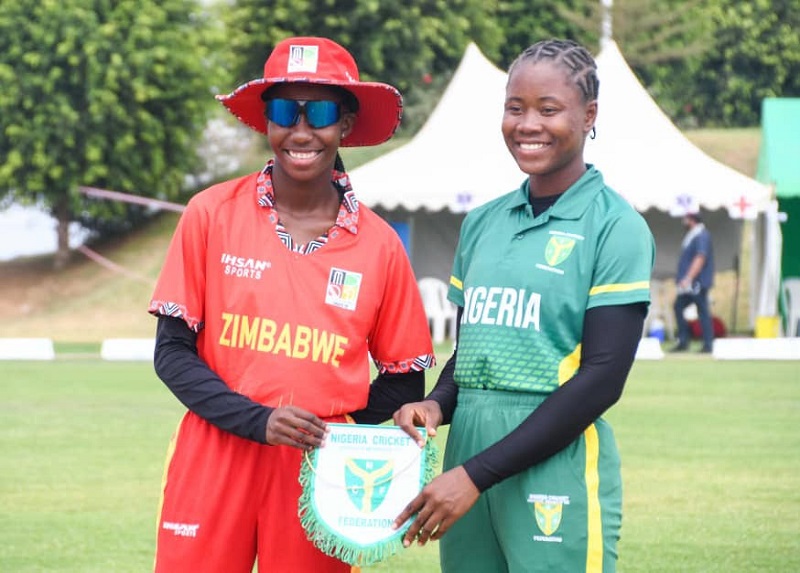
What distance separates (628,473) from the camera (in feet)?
34.5

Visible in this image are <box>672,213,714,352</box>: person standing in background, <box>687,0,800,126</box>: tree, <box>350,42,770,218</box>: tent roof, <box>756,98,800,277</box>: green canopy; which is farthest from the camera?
<box>687,0,800,126</box>: tree

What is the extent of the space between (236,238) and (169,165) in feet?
96.8

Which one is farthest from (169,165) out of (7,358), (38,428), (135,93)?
(38,428)

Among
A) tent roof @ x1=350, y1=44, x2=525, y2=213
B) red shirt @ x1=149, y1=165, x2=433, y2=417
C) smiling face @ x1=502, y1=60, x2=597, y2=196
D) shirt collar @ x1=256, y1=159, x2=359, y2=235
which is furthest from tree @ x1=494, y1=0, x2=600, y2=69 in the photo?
smiling face @ x1=502, y1=60, x2=597, y2=196

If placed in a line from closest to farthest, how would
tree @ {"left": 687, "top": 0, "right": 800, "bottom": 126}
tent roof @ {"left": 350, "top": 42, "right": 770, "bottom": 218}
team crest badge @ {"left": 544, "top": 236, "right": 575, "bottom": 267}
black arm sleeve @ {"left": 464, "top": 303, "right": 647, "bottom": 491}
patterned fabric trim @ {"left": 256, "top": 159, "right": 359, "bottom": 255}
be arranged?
black arm sleeve @ {"left": 464, "top": 303, "right": 647, "bottom": 491}, team crest badge @ {"left": 544, "top": 236, "right": 575, "bottom": 267}, patterned fabric trim @ {"left": 256, "top": 159, "right": 359, "bottom": 255}, tent roof @ {"left": 350, "top": 42, "right": 770, "bottom": 218}, tree @ {"left": 687, "top": 0, "right": 800, "bottom": 126}

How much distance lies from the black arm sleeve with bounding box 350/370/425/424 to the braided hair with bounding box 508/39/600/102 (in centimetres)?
93

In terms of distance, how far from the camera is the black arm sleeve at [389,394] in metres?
4.33

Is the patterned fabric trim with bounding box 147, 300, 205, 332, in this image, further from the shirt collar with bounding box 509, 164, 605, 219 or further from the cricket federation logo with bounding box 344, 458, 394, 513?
the shirt collar with bounding box 509, 164, 605, 219

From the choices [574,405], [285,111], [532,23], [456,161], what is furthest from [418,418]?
[532,23]

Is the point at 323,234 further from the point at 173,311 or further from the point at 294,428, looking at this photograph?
the point at 294,428

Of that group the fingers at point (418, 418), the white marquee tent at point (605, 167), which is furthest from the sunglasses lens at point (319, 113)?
the white marquee tent at point (605, 167)

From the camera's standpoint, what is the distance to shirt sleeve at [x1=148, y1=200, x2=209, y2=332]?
4098mm

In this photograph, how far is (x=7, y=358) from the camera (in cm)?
2088

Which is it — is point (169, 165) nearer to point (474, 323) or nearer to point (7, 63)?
point (7, 63)
